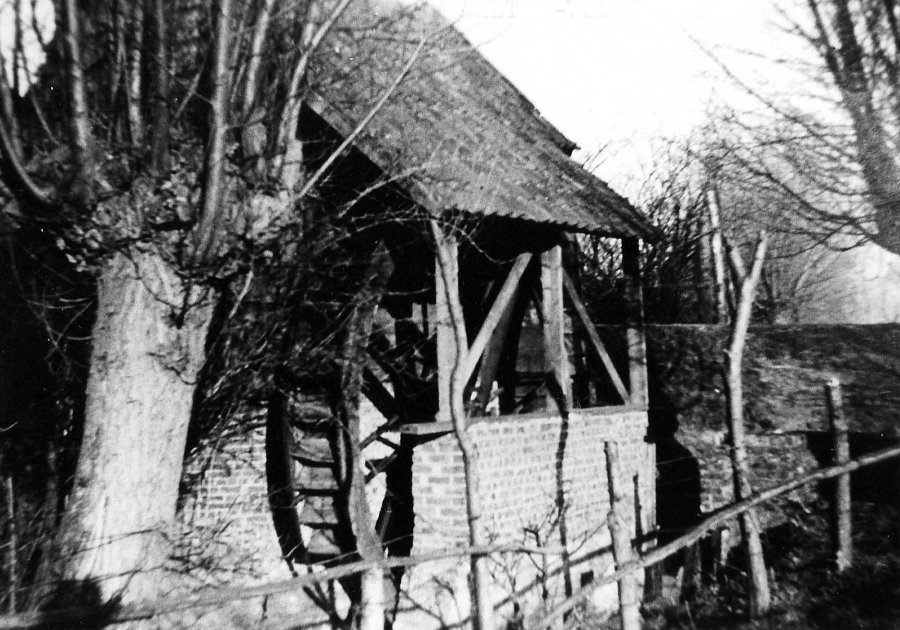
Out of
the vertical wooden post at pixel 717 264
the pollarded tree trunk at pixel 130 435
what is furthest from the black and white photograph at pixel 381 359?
the vertical wooden post at pixel 717 264

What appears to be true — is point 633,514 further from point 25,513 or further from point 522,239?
point 25,513

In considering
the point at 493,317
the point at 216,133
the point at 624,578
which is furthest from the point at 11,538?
the point at 624,578

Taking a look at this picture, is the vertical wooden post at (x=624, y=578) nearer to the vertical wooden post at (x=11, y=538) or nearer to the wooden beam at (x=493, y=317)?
the wooden beam at (x=493, y=317)

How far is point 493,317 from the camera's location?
5.63 metres

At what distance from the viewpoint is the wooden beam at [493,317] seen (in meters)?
5.30

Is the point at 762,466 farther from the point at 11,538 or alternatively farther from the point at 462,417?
the point at 11,538

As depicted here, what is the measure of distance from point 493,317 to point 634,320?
255 centimetres

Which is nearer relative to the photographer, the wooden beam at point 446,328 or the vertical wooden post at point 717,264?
the wooden beam at point 446,328

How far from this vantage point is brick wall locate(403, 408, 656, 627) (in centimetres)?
538

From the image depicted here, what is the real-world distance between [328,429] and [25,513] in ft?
8.75

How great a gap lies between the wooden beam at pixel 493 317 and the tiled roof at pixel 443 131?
20.1 inches

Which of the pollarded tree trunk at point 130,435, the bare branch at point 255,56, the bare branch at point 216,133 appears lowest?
the pollarded tree trunk at point 130,435

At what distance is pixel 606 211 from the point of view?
23.6ft

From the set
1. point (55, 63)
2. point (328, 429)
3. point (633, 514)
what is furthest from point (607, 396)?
point (55, 63)
